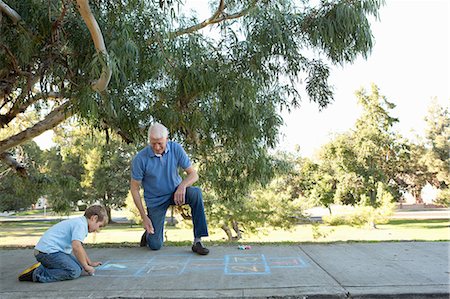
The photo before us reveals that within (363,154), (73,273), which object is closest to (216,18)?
(73,273)

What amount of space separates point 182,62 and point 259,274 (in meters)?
3.67

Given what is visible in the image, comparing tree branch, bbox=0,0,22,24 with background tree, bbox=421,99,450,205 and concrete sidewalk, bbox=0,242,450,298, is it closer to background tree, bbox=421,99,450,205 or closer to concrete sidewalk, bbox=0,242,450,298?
concrete sidewalk, bbox=0,242,450,298

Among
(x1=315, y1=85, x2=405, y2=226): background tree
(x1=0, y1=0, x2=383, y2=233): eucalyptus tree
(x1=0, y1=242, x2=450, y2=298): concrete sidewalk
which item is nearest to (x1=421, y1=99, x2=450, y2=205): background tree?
(x1=315, y1=85, x2=405, y2=226): background tree

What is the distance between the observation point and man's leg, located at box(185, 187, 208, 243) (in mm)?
4762

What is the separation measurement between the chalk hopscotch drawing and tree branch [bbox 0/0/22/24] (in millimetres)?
3327

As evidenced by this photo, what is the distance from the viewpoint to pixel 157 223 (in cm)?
498

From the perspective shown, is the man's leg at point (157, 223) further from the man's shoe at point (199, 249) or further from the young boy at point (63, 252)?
the young boy at point (63, 252)

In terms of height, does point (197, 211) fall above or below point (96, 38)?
below

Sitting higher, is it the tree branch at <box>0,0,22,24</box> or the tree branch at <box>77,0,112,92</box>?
the tree branch at <box>0,0,22,24</box>

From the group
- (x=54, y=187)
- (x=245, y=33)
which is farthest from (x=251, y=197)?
(x=245, y=33)

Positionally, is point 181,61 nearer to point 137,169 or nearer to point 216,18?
point 216,18

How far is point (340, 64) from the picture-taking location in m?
Answer: 6.44

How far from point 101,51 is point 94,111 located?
0.69m

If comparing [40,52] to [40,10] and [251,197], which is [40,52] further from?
[251,197]
